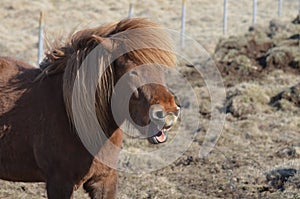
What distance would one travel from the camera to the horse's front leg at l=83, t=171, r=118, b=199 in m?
4.21

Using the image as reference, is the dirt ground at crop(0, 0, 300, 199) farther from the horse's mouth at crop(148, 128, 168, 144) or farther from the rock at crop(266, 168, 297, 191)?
the horse's mouth at crop(148, 128, 168, 144)

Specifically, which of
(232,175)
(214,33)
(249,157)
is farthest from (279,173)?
(214,33)

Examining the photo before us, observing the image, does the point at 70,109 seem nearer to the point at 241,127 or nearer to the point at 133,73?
the point at 133,73

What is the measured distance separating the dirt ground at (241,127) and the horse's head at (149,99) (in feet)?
2.86

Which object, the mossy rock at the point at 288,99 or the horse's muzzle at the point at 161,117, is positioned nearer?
the horse's muzzle at the point at 161,117

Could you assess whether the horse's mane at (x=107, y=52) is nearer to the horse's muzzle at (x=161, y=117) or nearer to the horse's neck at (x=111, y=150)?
the horse's neck at (x=111, y=150)

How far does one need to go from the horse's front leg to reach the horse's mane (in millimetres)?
389

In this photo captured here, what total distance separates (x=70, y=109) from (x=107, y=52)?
45 cm

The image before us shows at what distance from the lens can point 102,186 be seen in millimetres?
4230

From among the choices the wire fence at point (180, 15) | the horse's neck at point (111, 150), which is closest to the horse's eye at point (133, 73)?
the horse's neck at point (111, 150)

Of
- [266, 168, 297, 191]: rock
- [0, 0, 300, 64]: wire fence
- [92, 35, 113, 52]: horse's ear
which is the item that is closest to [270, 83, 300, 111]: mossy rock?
[266, 168, 297, 191]: rock

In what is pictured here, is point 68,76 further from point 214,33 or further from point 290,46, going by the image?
point 214,33

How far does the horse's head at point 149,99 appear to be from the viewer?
3.58 meters

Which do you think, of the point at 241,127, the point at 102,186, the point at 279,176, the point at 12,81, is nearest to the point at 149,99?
the point at 102,186
